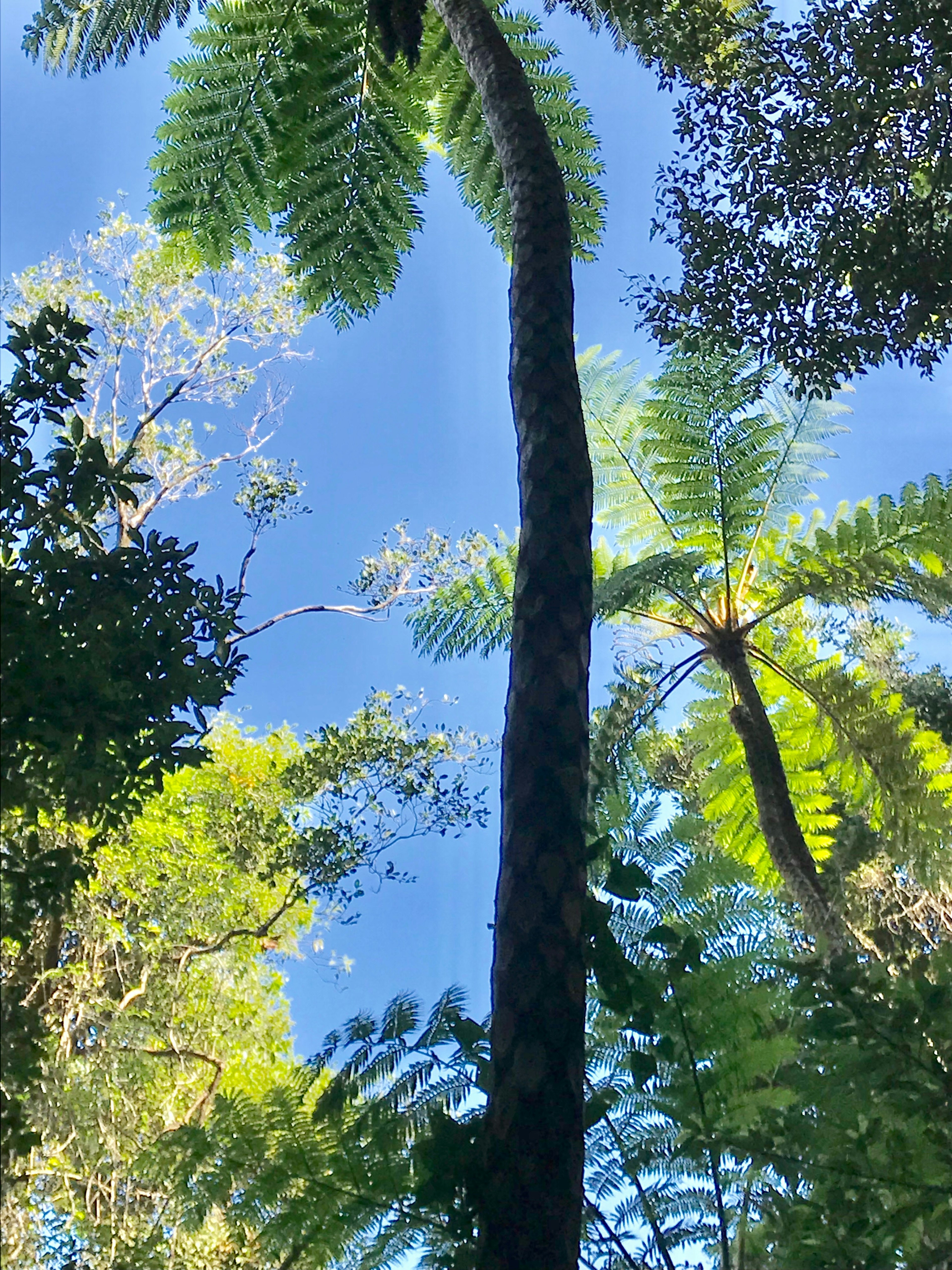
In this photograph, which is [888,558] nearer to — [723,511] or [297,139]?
[723,511]

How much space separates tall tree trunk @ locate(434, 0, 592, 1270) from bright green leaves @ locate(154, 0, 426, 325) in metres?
3.83

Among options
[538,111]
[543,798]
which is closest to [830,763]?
[538,111]

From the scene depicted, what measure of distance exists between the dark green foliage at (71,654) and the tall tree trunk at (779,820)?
10.4ft

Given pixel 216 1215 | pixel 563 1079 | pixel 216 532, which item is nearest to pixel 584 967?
pixel 563 1079

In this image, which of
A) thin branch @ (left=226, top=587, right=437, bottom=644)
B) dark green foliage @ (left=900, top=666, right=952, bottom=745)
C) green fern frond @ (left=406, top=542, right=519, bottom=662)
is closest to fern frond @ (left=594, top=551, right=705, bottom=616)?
green fern frond @ (left=406, top=542, right=519, bottom=662)

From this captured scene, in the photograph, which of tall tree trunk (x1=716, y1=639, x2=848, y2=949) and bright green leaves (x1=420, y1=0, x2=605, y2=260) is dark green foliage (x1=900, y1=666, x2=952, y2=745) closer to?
tall tree trunk (x1=716, y1=639, x2=848, y2=949)

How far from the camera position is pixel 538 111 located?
653 centimetres

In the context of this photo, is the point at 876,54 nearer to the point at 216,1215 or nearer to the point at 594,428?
the point at 594,428

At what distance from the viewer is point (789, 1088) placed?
7.36 ft

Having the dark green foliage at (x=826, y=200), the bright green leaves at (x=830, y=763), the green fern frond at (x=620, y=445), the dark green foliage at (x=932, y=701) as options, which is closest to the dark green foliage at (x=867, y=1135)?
the dark green foliage at (x=826, y=200)

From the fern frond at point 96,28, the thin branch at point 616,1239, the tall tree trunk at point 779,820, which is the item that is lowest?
the thin branch at point 616,1239

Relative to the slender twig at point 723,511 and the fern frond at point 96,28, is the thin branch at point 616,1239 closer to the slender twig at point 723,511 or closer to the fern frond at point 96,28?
the slender twig at point 723,511

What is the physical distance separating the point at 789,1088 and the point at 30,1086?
1.63 meters

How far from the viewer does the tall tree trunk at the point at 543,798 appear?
1590 millimetres
